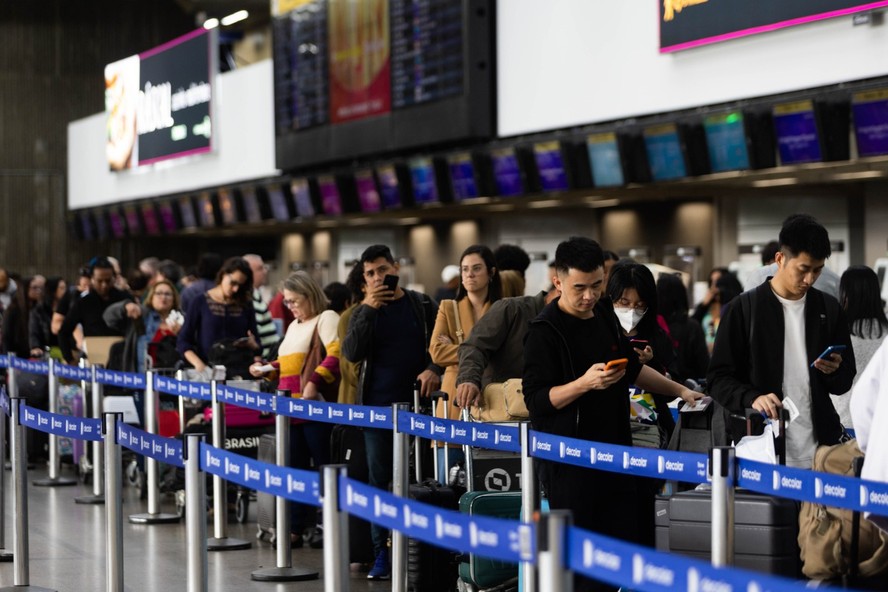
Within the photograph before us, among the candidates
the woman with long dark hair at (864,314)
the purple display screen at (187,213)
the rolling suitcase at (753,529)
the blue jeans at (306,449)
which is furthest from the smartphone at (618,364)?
the purple display screen at (187,213)

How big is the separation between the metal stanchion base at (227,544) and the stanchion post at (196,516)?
260 cm

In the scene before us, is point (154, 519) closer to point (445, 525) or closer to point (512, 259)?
point (512, 259)

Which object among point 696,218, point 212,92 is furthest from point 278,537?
point 212,92

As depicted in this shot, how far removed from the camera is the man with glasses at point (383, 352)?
23.0ft

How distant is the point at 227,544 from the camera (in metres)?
8.00

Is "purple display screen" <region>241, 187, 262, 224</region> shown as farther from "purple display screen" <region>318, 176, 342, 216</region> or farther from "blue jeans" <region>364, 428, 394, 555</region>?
"blue jeans" <region>364, 428, 394, 555</region>

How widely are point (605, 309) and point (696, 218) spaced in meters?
9.51

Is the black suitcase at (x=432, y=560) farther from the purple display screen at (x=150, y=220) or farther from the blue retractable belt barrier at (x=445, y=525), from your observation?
the purple display screen at (x=150, y=220)

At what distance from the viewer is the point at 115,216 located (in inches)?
1017

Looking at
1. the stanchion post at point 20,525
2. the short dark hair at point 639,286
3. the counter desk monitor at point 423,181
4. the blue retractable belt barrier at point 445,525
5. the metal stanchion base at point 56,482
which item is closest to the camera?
the blue retractable belt barrier at point 445,525

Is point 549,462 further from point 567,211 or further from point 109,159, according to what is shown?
point 109,159

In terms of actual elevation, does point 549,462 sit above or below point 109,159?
below

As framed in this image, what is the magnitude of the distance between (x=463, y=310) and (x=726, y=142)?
4.51m

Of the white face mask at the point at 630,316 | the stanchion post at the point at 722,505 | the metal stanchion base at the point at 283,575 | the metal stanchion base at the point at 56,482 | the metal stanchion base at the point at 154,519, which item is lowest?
the metal stanchion base at the point at 56,482
